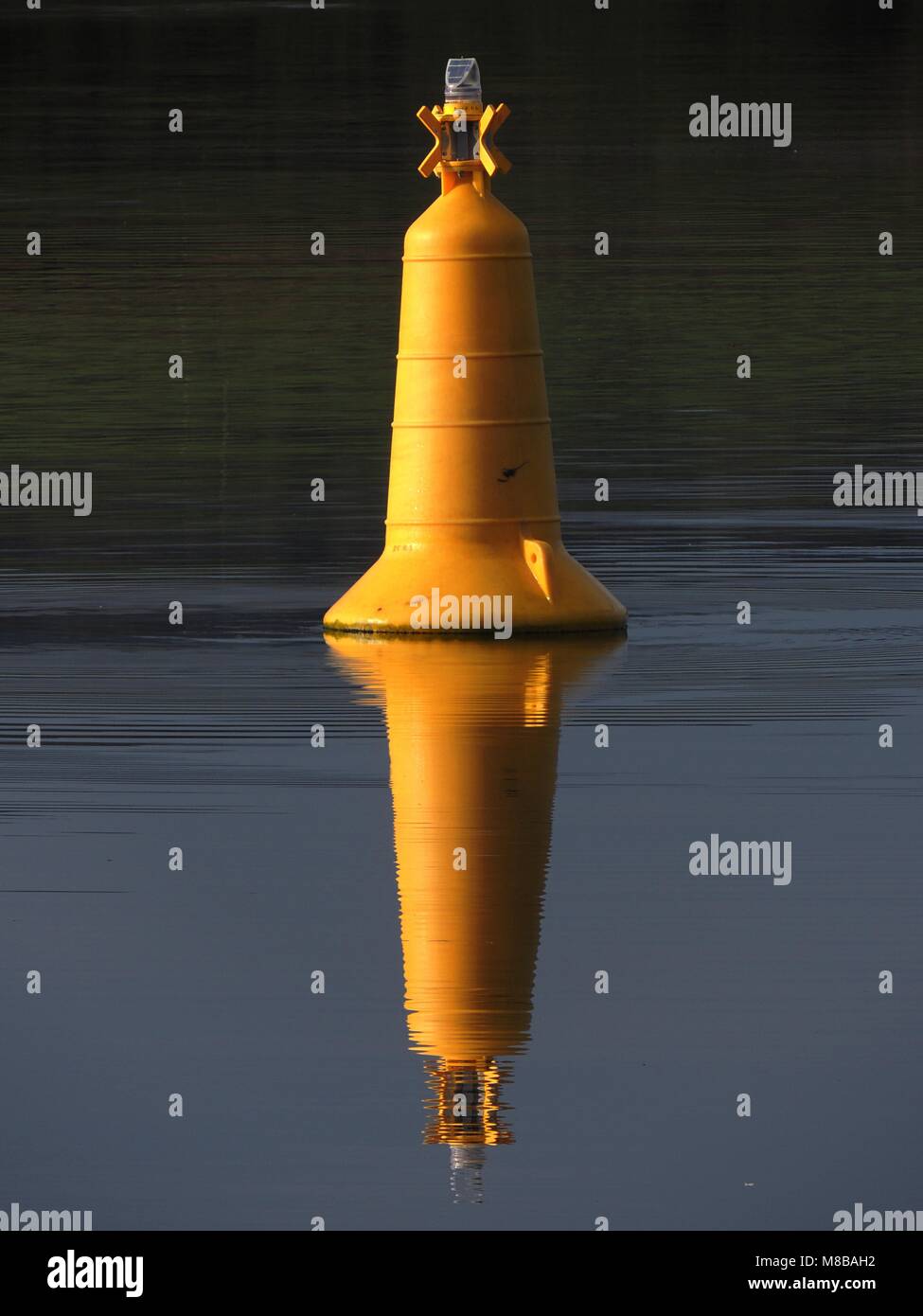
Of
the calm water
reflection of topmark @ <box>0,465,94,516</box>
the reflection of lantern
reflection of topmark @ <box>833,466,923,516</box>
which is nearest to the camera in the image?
the calm water

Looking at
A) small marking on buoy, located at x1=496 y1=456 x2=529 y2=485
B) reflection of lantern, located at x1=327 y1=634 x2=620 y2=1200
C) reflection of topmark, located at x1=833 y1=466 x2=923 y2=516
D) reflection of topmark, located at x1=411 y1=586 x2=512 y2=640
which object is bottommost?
reflection of lantern, located at x1=327 y1=634 x2=620 y2=1200

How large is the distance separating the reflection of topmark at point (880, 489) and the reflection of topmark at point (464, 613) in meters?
5.87

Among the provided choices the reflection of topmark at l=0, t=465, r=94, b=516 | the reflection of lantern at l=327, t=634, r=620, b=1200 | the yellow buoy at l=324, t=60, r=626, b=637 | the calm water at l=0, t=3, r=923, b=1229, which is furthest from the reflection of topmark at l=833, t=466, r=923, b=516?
the reflection of lantern at l=327, t=634, r=620, b=1200

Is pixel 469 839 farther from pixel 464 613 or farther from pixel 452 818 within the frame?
pixel 464 613

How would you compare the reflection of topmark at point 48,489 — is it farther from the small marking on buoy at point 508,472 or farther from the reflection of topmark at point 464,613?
the small marking on buoy at point 508,472

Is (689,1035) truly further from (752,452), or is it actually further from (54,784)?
(752,452)

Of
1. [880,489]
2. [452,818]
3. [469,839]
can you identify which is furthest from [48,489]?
[469,839]

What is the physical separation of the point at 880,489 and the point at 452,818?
421 inches

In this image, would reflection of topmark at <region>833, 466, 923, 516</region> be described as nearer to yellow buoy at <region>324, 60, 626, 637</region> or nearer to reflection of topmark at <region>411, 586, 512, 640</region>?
yellow buoy at <region>324, 60, 626, 637</region>

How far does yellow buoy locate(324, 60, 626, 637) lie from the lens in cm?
1352

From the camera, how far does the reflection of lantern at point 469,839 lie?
7.05 meters

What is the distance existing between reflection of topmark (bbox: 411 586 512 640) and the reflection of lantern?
76 millimetres

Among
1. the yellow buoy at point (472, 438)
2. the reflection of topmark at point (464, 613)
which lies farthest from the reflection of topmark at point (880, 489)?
the reflection of topmark at point (464, 613)

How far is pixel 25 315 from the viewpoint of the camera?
34188 millimetres
